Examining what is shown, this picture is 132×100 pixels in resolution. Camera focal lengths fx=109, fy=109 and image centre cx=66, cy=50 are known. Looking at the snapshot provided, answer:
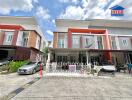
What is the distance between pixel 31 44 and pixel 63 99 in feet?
59.4

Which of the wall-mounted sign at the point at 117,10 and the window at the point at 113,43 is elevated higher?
the wall-mounted sign at the point at 117,10

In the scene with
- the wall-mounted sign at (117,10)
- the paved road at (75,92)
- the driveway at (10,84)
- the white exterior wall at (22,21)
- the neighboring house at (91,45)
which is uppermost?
the white exterior wall at (22,21)

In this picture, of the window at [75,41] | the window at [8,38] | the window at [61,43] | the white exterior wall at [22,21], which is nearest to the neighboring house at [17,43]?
the window at [8,38]

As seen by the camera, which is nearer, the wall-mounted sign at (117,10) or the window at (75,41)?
the wall-mounted sign at (117,10)

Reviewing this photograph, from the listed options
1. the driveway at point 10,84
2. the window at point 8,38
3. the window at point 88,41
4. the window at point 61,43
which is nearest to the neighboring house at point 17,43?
the window at point 8,38

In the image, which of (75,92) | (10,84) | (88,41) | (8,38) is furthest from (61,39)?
(75,92)

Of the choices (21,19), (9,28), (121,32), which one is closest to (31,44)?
(9,28)

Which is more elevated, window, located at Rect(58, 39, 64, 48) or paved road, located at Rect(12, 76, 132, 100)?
window, located at Rect(58, 39, 64, 48)

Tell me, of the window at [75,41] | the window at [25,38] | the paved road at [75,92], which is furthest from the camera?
the window at [25,38]

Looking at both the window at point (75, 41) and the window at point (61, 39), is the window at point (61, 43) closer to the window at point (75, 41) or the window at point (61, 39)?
the window at point (61, 39)

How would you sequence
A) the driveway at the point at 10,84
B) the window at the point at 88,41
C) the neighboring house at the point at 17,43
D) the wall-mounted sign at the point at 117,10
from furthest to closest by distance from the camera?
the window at the point at 88,41, the neighboring house at the point at 17,43, the wall-mounted sign at the point at 117,10, the driveway at the point at 10,84

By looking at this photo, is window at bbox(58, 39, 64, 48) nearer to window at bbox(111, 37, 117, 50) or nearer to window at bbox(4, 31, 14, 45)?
window at bbox(4, 31, 14, 45)

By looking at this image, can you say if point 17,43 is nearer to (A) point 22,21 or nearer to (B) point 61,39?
(A) point 22,21

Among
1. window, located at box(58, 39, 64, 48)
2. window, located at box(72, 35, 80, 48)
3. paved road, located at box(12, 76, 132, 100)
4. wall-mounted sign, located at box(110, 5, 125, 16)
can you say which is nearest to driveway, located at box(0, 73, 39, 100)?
paved road, located at box(12, 76, 132, 100)
